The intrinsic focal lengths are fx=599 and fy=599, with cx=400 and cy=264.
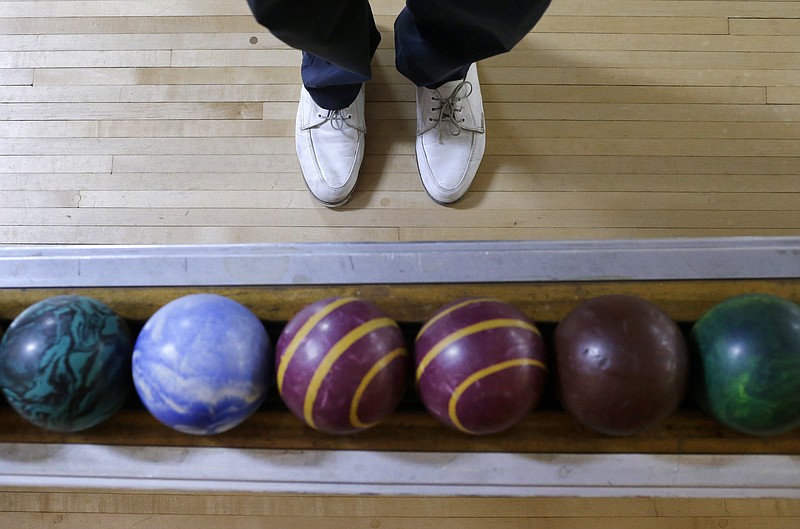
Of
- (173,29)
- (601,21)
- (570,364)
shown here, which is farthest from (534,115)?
(173,29)

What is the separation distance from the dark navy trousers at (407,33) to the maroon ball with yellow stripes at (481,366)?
511mm

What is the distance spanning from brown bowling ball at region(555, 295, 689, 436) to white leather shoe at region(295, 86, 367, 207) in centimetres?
81

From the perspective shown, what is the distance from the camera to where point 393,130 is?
1.73m

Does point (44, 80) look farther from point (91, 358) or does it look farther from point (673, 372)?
point (673, 372)

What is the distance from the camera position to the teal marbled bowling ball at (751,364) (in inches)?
37.8

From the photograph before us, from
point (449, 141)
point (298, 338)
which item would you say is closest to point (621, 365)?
point (298, 338)

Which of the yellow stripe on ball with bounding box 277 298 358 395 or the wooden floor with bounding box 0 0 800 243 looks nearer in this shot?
the yellow stripe on ball with bounding box 277 298 358 395

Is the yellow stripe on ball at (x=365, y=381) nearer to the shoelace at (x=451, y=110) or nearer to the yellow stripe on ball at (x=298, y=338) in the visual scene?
the yellow stripe on ball at (x=298, y=338)

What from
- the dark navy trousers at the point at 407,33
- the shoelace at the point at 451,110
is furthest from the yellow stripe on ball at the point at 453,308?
the shoelace at the point at 451,110

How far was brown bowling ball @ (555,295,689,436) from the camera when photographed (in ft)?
3.13

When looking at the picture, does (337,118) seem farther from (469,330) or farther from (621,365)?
(621,365)

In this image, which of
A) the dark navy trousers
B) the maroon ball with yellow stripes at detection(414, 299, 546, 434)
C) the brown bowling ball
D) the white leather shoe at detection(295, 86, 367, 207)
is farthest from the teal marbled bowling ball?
the white leather shoe at detection(295, 86, 367, 207)

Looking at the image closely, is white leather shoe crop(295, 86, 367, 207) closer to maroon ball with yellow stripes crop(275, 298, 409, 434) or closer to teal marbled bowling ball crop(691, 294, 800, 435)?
maroon ball with yellow stripes crop(275, 298, 409, 434)

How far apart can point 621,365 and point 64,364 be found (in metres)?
0.90
